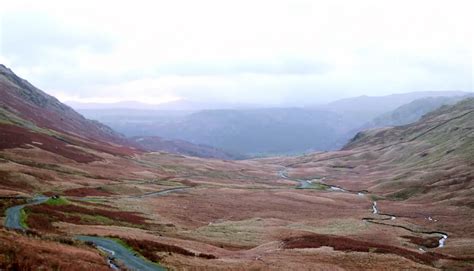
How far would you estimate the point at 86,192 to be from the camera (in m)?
102

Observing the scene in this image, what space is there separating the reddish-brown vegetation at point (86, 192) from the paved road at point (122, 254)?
47033 mm

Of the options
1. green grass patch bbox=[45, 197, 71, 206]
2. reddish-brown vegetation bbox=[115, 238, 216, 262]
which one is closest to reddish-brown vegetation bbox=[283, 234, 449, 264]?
reddish-brown vegetation bbox=[115, 238, 216, 262]

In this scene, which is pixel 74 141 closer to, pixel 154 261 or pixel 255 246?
pixel 255 246

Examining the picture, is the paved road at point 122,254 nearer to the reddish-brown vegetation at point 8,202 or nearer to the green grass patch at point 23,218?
the green grass patch at point 23,218

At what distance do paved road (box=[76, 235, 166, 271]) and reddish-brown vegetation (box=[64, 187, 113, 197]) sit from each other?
47033 mm

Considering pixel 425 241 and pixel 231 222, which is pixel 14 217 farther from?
pixel 425 241

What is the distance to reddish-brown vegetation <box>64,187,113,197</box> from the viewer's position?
96.7 metres

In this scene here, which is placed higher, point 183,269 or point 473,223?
point 183,269

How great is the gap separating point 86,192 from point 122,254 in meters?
60.4

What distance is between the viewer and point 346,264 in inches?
2073

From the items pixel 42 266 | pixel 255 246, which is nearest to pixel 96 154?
pixel 255 246

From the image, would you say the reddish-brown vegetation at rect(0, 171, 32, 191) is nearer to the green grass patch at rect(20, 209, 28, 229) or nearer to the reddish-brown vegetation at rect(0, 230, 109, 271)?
the green grass patch at rect(20, 209, 28, 229)

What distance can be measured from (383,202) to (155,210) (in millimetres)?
82447

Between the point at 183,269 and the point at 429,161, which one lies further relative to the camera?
the point at 429,161
